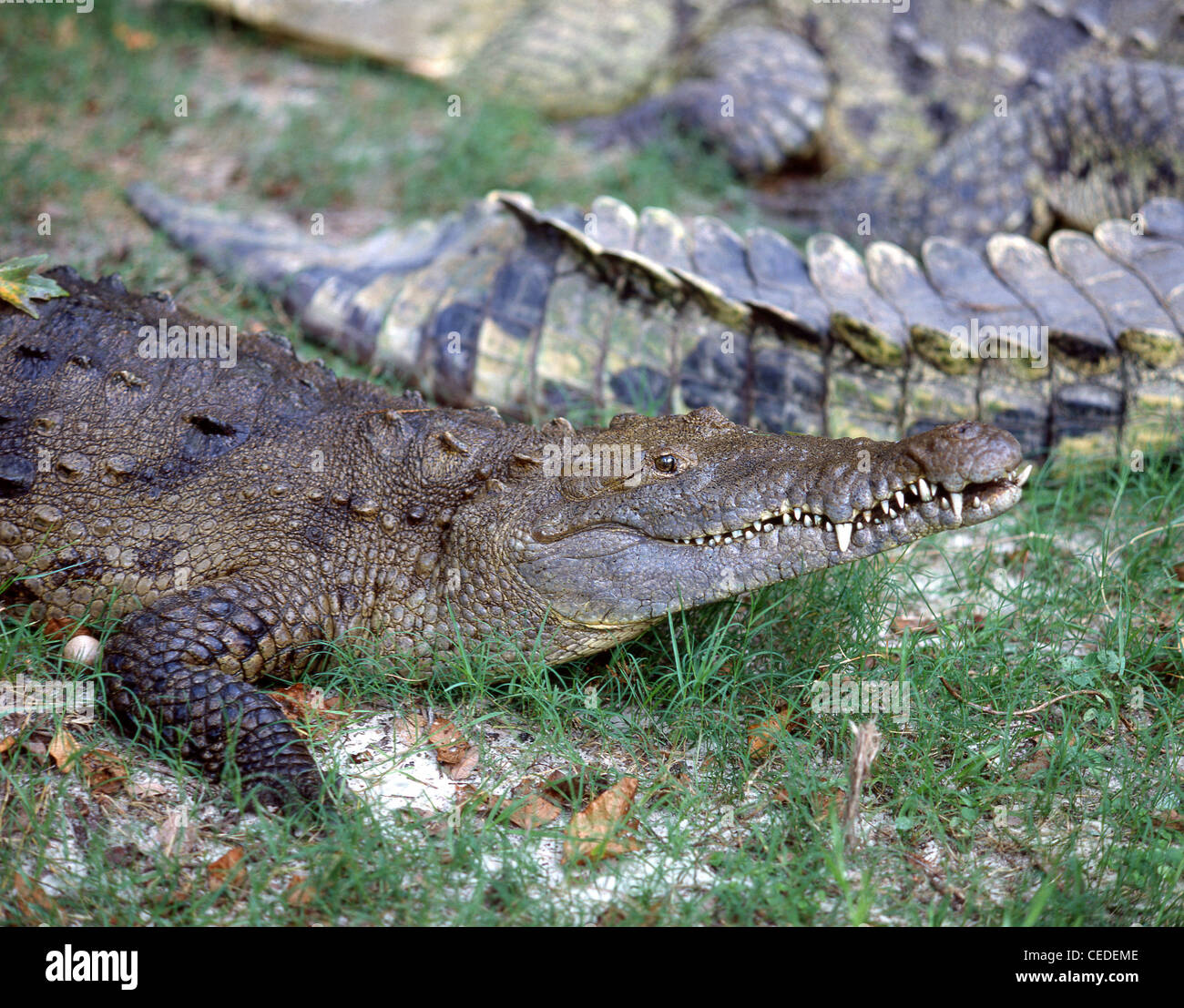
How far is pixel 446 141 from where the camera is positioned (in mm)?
6961

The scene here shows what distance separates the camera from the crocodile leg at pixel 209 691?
2.85 m

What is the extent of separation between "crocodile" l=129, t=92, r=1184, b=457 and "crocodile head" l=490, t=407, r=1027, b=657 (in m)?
1.50

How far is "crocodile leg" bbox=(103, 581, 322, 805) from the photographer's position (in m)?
2.85

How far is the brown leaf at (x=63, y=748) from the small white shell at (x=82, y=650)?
0.31m

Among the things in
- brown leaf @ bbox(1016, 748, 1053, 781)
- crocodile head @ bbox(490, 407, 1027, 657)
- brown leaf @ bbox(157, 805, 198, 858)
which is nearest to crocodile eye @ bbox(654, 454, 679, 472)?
crocodile head @ bbox(490, 407, 1027, 657)

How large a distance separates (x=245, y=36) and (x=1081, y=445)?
6890 millimetres

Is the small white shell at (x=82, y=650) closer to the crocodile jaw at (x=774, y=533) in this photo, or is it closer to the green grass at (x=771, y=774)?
the green grass at (x=771, y=774)

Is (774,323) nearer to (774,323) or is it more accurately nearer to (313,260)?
(774,323)

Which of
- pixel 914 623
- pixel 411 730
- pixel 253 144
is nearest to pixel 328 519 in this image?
pixel 411 730

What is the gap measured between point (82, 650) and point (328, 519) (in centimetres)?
81
